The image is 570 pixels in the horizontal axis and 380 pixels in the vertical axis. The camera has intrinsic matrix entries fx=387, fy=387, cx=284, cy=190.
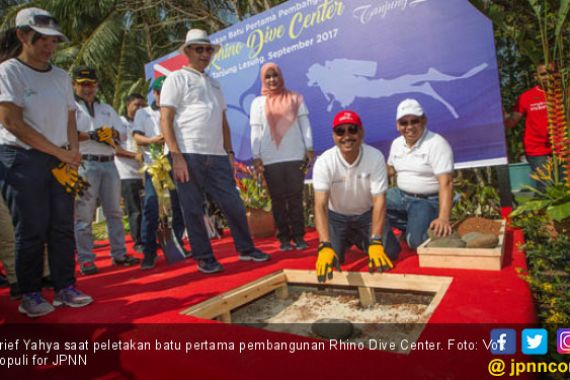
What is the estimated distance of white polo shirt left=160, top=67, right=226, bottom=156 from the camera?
124 inches

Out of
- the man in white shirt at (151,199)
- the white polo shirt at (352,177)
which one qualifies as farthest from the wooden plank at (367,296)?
the man in white shirt at (151,199)

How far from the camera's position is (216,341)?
184cm

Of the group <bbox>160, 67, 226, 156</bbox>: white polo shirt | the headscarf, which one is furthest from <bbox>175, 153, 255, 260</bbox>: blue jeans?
the headscarf

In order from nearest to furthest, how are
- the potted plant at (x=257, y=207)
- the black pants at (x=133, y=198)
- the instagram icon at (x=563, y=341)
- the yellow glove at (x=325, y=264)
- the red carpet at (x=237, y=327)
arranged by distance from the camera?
the red carpet at (x=237, y=327) → the instagram icon at (x=563, y=341) → the yellow glove at (x=325, y=264) → the black pants at (x=133, y=198) → the potted plant at (x=257, y=207)

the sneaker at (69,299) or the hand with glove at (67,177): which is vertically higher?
the hand with glove at (67,177)

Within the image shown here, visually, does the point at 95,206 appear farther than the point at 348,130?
Yes

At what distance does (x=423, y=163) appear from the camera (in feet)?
11.4

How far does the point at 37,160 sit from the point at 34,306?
0.95 metres

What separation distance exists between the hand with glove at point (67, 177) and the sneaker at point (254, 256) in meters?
1.52

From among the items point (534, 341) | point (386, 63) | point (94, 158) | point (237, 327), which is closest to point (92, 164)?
point (94, 158)

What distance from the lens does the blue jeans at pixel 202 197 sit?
3211 mm

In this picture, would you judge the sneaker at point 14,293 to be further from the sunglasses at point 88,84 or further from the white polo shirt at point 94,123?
the sunglasses at point 88,84

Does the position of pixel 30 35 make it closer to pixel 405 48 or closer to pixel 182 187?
pixel 182 187

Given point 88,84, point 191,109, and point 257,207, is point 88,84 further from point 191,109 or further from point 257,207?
point 257,207
